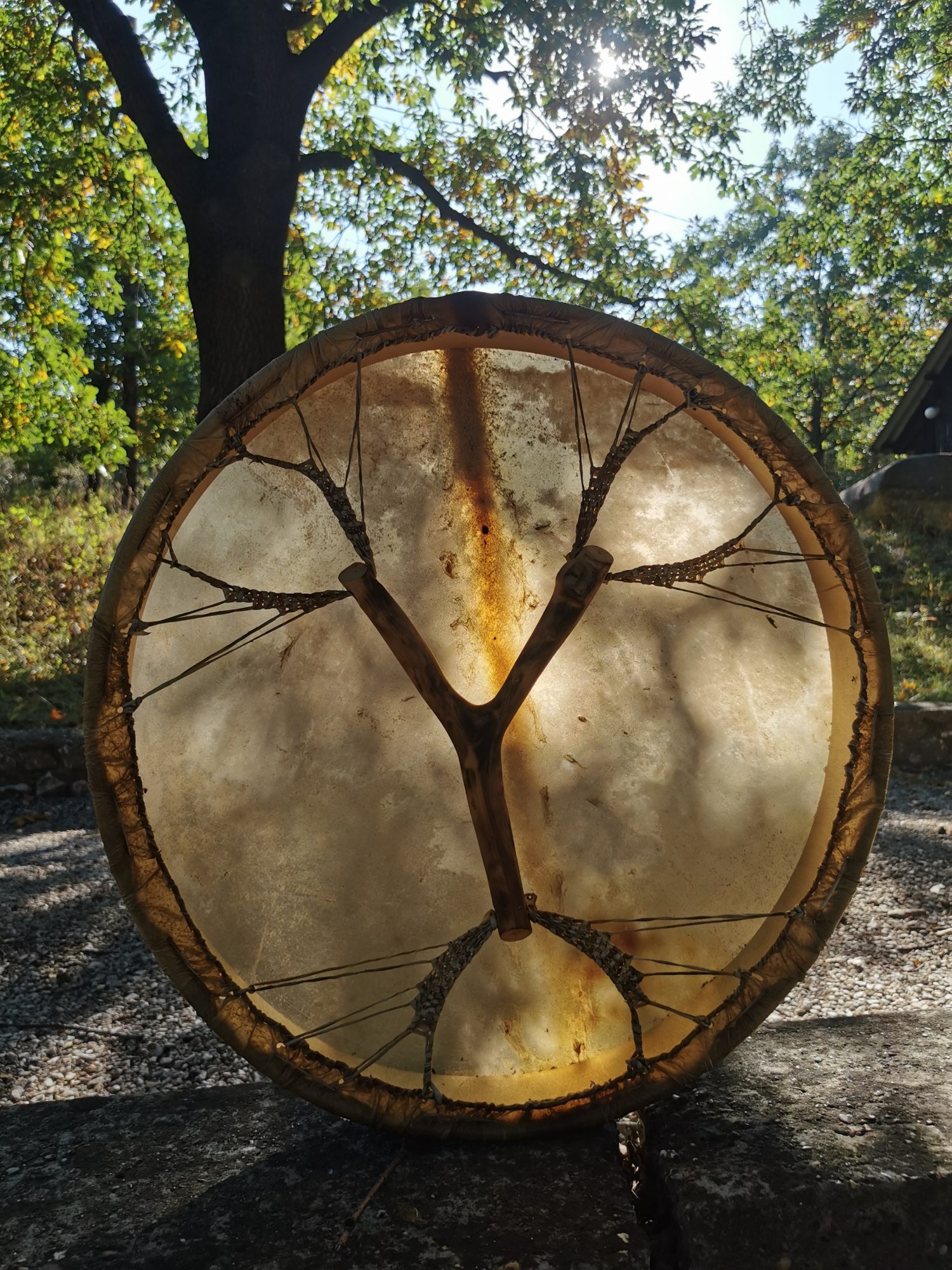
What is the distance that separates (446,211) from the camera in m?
6.85

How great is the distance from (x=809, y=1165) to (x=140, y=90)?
5.85m

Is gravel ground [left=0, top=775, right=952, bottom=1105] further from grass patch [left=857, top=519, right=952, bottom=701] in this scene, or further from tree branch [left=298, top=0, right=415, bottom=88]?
tree branch [left=298, top=0, right=415, bottom=88]

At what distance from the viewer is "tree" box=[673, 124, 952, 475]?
445 inches

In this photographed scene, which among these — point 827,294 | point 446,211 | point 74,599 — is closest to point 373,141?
point 446,211

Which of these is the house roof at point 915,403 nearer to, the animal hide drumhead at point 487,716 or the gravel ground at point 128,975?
the gravel ground at point 128,975

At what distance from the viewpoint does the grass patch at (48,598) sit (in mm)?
5508

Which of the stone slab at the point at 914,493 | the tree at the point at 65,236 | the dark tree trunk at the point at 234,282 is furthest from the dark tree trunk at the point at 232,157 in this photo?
the stone slab at the point at 914,493

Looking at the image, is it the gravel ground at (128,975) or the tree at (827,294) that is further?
the tree at (827,294)

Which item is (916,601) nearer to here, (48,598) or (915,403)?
(915,403)

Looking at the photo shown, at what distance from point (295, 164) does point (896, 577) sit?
6.05 metres

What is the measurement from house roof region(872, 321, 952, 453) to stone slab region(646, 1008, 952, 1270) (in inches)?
496

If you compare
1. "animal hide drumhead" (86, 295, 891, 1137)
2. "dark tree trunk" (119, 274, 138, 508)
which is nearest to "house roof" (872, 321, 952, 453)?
"dark tree trunk" (119, 274, 138, 508)

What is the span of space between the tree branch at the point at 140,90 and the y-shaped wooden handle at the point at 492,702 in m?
4.53

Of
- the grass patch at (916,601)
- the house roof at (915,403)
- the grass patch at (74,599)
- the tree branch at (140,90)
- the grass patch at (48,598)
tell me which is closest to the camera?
the tree branch at (140,90)
